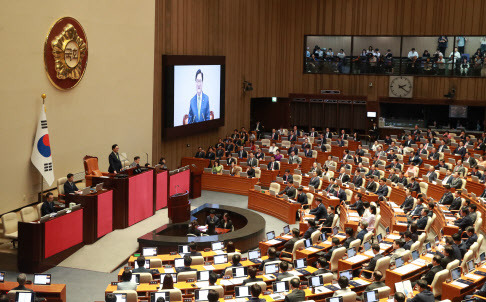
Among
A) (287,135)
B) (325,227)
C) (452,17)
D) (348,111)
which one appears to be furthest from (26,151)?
(452,17)

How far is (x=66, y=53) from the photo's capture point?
17.9 m

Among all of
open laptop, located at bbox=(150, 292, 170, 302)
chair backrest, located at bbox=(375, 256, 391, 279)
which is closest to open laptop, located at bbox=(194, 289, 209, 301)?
open laptop, located at bbox=(150, 292, 170, 302)

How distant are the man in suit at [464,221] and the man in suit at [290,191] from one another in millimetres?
5471

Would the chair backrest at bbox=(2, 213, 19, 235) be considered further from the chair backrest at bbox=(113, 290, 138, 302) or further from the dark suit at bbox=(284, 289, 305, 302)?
the dark suit at bbox=(284, 289, 305, 302)

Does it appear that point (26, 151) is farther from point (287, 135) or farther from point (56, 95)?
point (287, 135)

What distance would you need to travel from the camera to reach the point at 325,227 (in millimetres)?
16484

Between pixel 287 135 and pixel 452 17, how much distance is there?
9.99m

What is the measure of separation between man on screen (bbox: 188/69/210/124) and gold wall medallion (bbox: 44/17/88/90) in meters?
6.76

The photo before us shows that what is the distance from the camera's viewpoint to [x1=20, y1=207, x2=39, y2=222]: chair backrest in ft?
49.4

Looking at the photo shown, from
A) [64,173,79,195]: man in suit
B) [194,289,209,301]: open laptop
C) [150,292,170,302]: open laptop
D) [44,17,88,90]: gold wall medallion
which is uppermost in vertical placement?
[44,17,88,90]: gold wall medallion

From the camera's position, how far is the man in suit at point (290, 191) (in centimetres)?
1983

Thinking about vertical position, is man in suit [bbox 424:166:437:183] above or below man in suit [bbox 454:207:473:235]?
above

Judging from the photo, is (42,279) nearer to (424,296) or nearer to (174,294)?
(174,294)

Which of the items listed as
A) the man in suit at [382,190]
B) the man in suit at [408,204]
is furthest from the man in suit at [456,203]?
the man in suit at [382,190]
